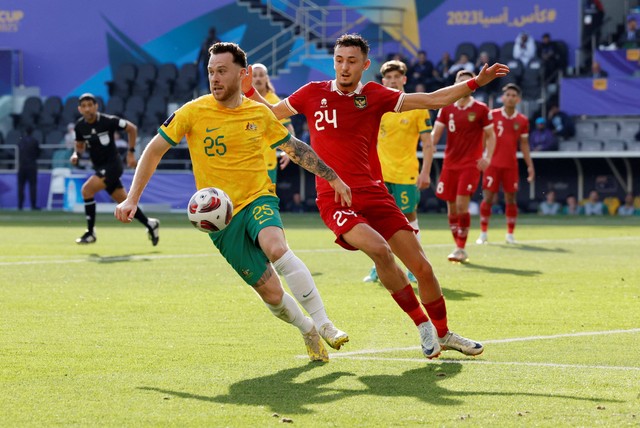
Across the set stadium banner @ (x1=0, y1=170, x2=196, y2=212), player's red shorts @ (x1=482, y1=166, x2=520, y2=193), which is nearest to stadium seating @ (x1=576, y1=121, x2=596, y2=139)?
stadium banner @ (x1=0, y1=170, x2=196, y2=212)

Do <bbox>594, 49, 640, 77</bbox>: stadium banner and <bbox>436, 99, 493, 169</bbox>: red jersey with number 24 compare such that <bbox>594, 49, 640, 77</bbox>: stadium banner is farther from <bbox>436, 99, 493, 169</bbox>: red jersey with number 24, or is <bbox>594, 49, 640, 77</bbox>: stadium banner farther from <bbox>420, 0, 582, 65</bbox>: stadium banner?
<bbox>436, 99, 493, 169</bbox>: red jersey with number 24

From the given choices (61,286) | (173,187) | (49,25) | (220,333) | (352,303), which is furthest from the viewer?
(49,25)

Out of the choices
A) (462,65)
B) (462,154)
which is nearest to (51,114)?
(462,65)

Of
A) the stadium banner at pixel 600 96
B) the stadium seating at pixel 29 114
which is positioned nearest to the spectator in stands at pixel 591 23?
the stadium banner at pixel 600 96

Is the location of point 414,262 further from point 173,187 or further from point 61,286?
point 173,187

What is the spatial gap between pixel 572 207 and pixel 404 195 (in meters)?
19.0

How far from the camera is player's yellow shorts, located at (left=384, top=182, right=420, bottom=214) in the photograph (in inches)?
540

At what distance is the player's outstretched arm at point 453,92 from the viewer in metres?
8.02

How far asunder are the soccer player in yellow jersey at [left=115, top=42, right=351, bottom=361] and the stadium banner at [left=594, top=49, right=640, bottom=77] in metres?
25.3

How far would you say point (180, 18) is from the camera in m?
40.2

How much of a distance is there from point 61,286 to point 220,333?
416cm

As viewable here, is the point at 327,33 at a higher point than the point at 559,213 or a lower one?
higher

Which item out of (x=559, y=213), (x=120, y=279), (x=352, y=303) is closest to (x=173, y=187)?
(x=559, y=213)

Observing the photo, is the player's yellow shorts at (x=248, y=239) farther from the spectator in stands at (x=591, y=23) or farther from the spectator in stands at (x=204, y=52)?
the spectator in stands at (x=204, y=52)
